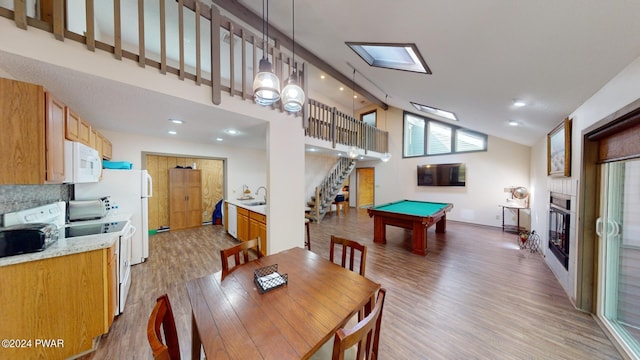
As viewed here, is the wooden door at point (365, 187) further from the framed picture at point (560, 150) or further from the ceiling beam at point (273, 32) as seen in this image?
the framed picture at point (560, 150)

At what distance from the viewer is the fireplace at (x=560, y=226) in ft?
8.68

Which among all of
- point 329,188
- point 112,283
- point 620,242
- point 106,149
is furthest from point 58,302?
point 329,188

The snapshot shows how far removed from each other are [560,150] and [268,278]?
4121mm

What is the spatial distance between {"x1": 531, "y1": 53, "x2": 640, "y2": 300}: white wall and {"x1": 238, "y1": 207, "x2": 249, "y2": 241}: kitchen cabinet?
477cm

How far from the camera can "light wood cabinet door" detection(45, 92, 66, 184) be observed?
1645 millimetres

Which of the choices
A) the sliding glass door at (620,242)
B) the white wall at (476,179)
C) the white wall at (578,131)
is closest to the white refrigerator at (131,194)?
the white wall at (578,131)

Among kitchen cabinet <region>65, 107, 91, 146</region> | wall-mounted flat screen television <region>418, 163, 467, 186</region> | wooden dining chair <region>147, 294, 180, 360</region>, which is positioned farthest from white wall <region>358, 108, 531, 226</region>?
kitchen cabinet <region>65, 107, 91, 146</region>

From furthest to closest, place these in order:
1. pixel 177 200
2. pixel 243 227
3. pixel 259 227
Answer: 1. pixel 177 200
2. pixel 243 227
3. pixel 259 227

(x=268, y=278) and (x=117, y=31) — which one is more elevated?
(x=117, y=31)

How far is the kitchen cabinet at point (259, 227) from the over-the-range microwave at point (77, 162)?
2198 mm

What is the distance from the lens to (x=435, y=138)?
6.91m

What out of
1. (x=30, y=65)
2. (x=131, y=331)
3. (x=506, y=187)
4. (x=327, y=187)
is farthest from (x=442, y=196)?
(x=30, y=65)

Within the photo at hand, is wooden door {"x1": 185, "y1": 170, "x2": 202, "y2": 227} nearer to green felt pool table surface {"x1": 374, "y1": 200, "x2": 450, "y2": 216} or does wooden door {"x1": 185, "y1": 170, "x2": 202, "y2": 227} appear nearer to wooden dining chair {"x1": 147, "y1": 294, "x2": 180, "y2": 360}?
green felt pool table surface {"x1": 374, "y1": 200, "x2": 450, "y2": 216}

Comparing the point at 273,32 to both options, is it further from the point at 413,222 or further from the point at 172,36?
the point at 413,222
